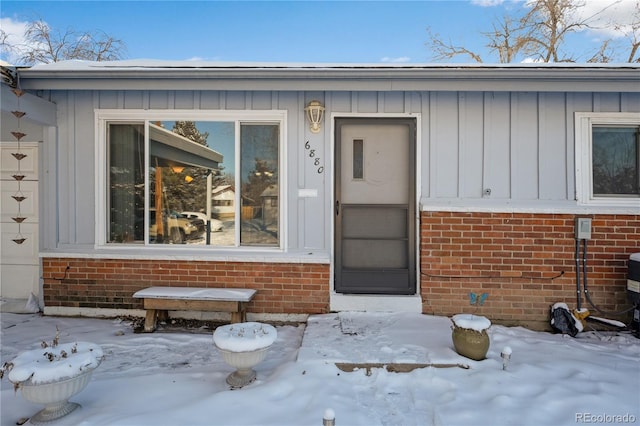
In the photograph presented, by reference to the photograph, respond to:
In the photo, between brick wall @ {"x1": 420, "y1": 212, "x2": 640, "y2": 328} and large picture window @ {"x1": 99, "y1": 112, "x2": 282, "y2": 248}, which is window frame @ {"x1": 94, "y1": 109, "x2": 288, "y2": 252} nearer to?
large picture window @ {"x1": 99, "y1": 112, "x2": 282, "y2": 248}

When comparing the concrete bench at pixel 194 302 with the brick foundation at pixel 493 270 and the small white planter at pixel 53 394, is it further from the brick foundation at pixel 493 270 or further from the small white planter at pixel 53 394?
the small white planter at pixel 53 394

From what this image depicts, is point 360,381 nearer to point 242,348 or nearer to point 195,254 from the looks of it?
point 242,348

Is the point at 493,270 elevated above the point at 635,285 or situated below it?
above

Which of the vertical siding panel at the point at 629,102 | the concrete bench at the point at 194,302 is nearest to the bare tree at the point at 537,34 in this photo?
the vertical siding panel at the point at 629,102

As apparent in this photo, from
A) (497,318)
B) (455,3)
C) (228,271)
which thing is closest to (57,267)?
(228,271)

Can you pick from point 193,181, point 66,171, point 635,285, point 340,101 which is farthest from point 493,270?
point 66,171

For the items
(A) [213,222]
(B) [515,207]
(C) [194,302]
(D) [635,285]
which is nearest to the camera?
(D) [635,285]

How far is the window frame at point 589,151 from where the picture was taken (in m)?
4.36

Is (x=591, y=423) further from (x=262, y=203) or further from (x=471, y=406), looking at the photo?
(x=262, y=203)

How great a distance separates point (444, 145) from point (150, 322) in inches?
163

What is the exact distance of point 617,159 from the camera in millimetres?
4438

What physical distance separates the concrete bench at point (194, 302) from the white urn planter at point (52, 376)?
1574 millimetres

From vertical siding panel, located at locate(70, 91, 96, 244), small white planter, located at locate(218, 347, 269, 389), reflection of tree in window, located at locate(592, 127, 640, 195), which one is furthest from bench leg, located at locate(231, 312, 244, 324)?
reflection of tree in window, located at locate(592, 127, 640, 195)

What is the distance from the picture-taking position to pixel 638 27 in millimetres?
10695
